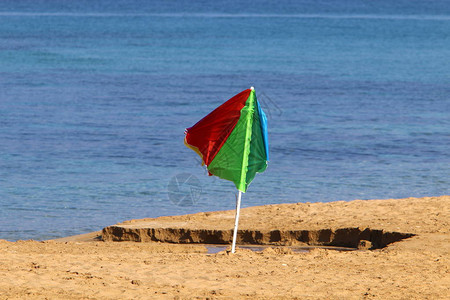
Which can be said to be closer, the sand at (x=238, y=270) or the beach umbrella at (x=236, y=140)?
the sand at (x=238, y=270)

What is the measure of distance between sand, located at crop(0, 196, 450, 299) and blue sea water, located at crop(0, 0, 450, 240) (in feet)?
12.2

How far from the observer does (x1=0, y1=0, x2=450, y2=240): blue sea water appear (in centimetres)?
1606

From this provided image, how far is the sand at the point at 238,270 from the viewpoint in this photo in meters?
8.20

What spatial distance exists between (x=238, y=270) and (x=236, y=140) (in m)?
2.15

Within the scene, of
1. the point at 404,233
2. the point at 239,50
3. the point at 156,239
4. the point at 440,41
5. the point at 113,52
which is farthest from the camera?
the point at 440,41

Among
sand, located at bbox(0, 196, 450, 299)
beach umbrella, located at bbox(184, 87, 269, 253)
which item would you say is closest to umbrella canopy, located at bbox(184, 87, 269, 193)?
beach umbrella, located at bbox(184, 87, 269, 253)

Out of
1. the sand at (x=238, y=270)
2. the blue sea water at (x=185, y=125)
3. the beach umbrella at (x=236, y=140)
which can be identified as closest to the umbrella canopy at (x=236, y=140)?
the beach umbrella at (x=236, y=140)

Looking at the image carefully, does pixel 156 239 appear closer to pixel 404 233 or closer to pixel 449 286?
pixel 404 233

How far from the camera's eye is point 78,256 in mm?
9906

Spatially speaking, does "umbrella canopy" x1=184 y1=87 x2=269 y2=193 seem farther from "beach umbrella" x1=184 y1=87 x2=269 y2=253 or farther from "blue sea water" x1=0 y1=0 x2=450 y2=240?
"blue sea water" x1=0 y1=0 x2=450 y2=240

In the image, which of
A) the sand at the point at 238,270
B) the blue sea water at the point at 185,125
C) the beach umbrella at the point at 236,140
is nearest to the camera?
the sand at the point at 238,270

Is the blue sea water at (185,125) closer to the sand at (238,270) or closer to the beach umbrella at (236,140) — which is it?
the sand at (238,270)

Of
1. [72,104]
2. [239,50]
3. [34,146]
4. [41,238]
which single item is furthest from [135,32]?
[41,238]

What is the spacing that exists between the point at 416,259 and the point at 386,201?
13.4 ft
